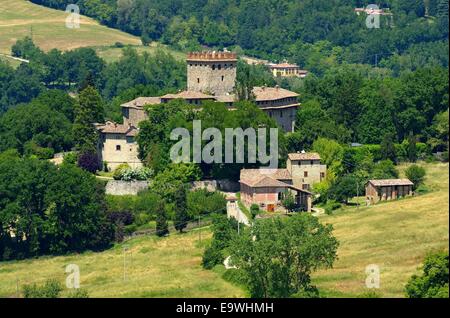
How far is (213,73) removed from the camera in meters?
108

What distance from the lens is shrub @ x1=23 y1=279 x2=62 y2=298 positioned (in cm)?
7519

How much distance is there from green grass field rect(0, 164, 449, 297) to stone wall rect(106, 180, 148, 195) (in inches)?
243

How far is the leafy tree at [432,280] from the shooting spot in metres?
65.7

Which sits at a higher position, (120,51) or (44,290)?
(44,290)

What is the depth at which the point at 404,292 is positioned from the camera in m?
70.8

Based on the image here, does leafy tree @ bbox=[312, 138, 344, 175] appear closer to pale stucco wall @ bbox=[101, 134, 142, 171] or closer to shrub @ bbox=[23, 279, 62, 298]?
Answer: pale stucco wall @ bbox=[101, 134, 142, 171]

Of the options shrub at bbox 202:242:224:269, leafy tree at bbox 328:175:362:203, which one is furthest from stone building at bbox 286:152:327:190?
shrub at bbox 202:242:224:269

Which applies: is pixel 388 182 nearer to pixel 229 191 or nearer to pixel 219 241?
pixel 229 191

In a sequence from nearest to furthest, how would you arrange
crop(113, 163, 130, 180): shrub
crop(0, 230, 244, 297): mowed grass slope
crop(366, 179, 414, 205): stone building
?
crop(0, 230, 244, 297): mowed grass slope
crop(366, 179, 414, 205): stone building
crop(113, 163, 130, 180): shrub

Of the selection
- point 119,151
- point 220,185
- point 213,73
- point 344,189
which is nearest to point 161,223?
point 220,185

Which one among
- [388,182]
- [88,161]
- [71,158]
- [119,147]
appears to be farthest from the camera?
[119,147]

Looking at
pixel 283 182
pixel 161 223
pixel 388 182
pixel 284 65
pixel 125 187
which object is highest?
pixel 283 182

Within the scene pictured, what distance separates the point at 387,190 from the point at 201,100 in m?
16.2
